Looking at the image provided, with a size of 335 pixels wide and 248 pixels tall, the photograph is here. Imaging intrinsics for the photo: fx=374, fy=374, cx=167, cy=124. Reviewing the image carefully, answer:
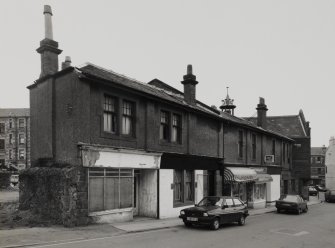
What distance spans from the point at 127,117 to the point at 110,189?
11.9ft

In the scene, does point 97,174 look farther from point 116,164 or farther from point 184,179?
point 184,179

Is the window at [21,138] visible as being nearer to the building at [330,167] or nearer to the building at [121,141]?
the building at [121,141]

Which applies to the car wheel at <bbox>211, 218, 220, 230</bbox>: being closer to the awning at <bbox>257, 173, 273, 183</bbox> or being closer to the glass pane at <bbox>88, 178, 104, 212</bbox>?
the glass pane at <bbox>88, 178, 104, 212</bbox>

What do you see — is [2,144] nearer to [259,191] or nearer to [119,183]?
[259,191]

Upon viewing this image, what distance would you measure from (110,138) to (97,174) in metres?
1.77

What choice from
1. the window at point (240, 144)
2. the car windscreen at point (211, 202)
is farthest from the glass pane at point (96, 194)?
the window at point (240, 144)

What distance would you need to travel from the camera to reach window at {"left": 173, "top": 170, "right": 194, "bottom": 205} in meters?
21.4

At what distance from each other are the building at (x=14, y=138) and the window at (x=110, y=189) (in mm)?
57080

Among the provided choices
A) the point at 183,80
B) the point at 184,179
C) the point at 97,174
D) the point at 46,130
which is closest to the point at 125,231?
the point at 97,174

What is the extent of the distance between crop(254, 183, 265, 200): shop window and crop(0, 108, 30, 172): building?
49298 mm

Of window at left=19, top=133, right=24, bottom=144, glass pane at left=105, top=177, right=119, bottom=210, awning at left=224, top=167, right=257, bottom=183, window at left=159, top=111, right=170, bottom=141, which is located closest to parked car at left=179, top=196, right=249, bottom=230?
glass pane at left=105, top=177, right=119, bottom=210

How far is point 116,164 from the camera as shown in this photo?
658 inches

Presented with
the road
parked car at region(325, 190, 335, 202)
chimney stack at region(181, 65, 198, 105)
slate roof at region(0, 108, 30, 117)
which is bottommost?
parked car at region(325, 190, 335, 202)

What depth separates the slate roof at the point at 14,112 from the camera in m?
70.4
